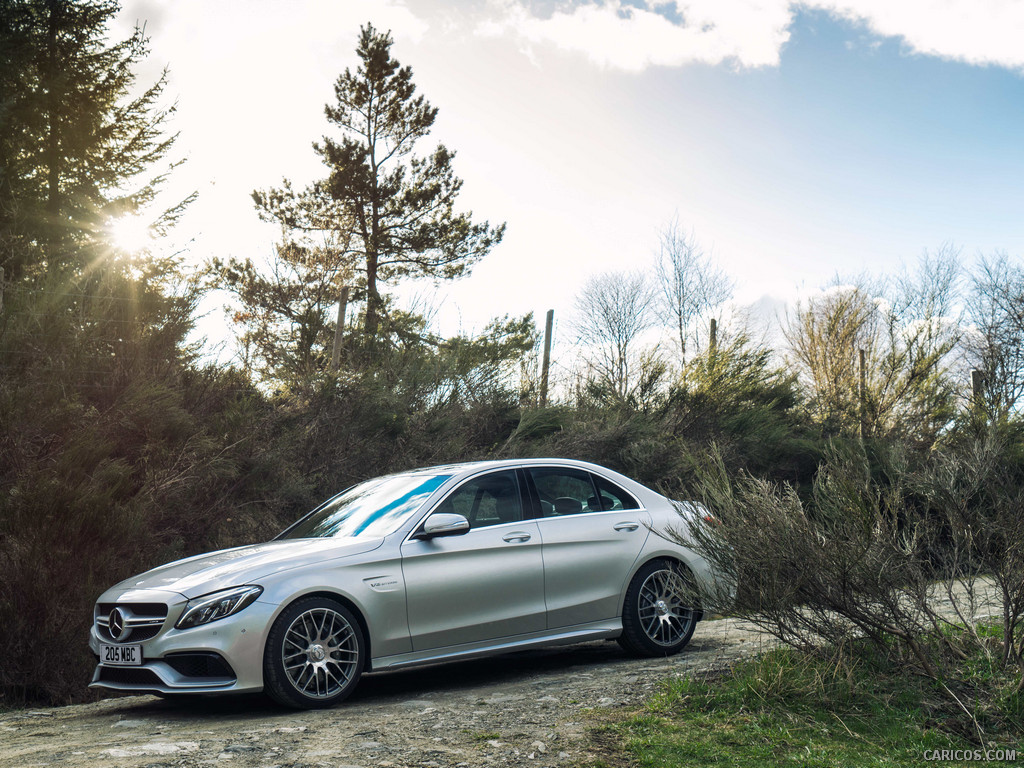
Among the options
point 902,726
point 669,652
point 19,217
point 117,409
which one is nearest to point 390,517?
point 669,652

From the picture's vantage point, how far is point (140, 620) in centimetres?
580

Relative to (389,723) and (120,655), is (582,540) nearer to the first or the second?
(389,723)

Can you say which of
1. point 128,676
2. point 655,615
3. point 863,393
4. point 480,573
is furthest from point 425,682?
point 863,393

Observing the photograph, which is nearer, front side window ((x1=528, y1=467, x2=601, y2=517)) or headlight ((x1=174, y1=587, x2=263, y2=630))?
headlight ((x1=174, y1=587, x2=263, y2=630))

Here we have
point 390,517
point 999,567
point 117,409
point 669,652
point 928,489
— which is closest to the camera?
point 999,567

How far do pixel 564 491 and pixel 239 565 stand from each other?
2.69m

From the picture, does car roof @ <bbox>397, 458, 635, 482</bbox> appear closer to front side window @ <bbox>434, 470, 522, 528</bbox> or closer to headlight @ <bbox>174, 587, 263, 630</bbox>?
front side window @ <bbox>434, 470, 522, 528</bbox>

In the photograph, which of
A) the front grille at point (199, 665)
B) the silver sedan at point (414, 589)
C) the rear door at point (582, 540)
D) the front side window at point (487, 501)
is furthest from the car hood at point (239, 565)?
the rear door at point (582, 540)

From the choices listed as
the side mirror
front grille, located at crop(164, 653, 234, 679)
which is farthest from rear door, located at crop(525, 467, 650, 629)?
front grille, located at crop(164, 653, 234, 679)

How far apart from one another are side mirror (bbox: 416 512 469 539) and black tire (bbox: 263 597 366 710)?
2.53 feet

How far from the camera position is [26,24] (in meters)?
18.5

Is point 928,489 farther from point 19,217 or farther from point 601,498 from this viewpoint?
point 19,217

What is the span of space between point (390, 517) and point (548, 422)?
10.4 m

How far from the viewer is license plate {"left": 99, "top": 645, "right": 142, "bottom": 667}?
5.73 m
